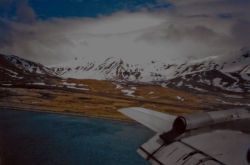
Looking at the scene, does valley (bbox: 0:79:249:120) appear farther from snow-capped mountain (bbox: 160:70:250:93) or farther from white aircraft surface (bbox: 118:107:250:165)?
snow-capped mountain (bbox: 160:70:250:93)

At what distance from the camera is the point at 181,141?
5309 mm

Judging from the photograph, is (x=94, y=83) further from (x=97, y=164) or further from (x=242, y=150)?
(x=242, y=150)

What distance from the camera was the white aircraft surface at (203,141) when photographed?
13.8ft

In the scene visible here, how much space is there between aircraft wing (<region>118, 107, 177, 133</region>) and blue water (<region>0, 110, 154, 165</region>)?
224 inches

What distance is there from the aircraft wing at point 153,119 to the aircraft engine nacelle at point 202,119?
1583 millimetres

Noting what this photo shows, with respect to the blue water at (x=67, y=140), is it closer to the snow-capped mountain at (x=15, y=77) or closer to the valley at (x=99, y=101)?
the valley at (x=99, y=101)

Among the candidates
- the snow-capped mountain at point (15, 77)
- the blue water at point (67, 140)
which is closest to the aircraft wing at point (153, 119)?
the blue water at point (67, 140)

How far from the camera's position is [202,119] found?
5758 millimetres

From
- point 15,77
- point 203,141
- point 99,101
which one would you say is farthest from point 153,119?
point 15,77

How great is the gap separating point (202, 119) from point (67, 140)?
14.2 meters

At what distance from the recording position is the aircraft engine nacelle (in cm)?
543

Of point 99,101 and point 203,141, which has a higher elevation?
point 203,141

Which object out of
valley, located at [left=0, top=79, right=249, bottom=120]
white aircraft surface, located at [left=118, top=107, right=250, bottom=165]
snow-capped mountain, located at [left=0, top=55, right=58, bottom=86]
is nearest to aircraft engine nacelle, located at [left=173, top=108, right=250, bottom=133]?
white aircraft surface, located at [left=118, top=107, right=250, bottom=165]

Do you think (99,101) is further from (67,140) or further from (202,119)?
(202,119)
